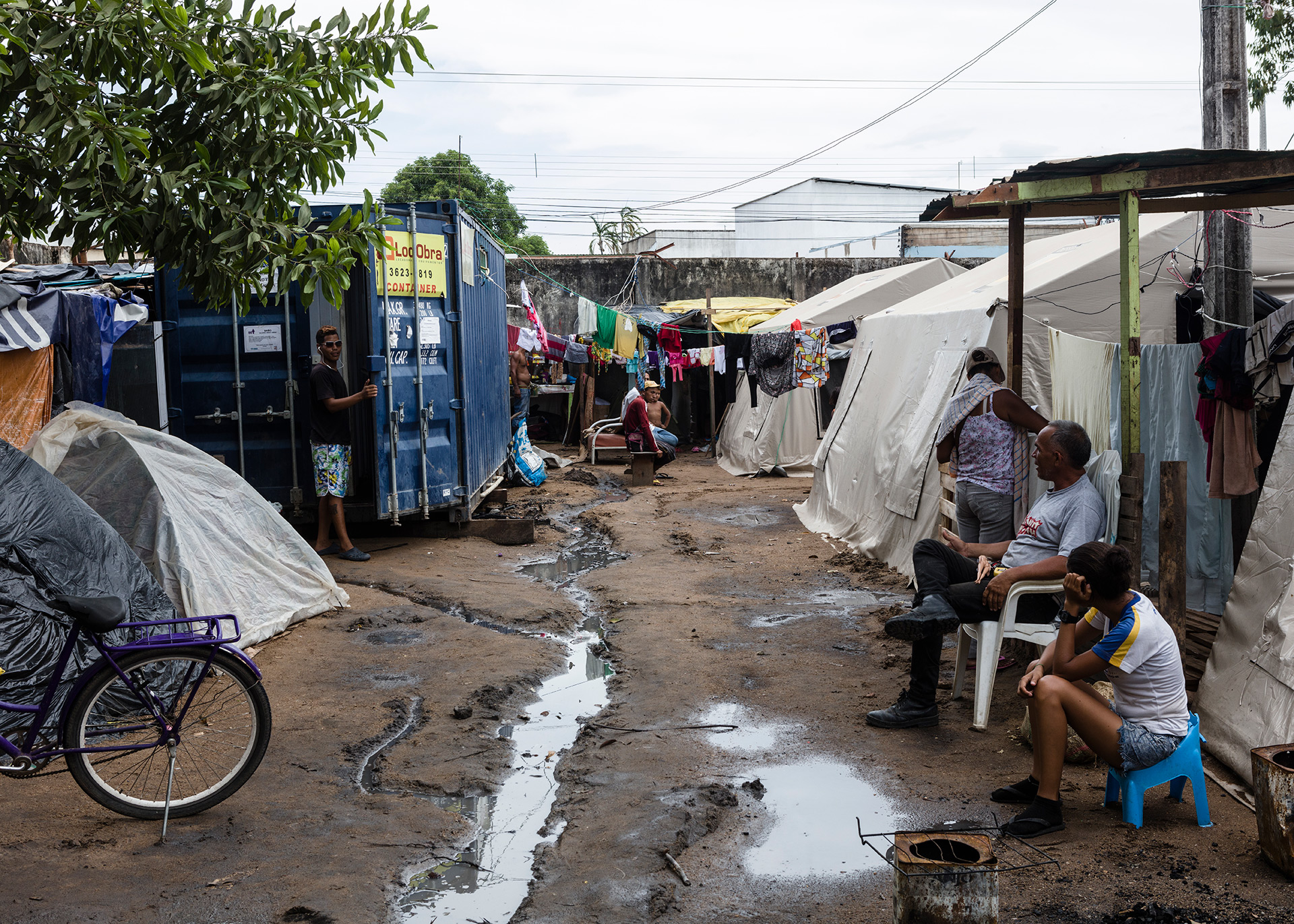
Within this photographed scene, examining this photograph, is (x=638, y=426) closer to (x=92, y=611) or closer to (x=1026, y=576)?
(x=1026, y=576)

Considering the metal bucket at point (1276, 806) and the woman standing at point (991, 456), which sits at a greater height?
the woman standing at point (991, 456)

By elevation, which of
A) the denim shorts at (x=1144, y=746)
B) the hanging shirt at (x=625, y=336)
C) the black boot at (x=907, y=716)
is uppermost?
the hanging shirt at (x=625, y=336)

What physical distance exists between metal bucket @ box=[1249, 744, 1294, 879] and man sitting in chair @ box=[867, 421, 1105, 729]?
1467 millimetres

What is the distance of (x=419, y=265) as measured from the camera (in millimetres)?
8664

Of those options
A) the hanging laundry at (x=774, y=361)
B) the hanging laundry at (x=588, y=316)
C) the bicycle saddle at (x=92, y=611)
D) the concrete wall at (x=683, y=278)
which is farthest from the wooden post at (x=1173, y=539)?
the concrete wall at (x=683, y=278)

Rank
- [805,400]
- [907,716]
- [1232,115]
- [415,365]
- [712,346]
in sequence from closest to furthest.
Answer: [907,716] → [1232,115] → [415,365] → [805,400] → [712,346]

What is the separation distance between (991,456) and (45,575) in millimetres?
5018

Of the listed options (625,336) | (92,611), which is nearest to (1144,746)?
(92,611)

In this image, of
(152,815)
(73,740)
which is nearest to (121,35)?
(73,740)

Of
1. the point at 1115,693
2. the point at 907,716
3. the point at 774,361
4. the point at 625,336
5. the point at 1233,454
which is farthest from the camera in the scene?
the point at 625,336

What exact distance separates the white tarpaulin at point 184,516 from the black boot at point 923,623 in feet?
11.9

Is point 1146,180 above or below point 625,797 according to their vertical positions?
above

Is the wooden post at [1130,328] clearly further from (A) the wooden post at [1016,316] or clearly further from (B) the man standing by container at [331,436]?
(B) the man standing by container at [331,436]

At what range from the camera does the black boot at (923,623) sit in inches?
189
